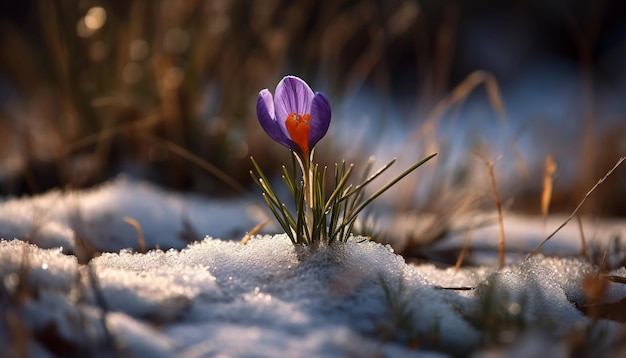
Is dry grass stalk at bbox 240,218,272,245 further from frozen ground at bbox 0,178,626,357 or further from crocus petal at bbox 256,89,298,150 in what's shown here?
crocus petal at bbox 256,89,298,150

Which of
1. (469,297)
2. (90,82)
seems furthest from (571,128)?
(469,297)

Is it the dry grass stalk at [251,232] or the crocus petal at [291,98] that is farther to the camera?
the dry grass stalk at [251,232]

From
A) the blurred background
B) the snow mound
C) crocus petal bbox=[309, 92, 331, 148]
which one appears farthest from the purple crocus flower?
the blurred background

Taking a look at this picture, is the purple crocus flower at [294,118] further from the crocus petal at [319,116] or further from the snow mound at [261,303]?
the snow mound at [261,303]

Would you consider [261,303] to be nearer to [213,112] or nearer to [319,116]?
[319,116]

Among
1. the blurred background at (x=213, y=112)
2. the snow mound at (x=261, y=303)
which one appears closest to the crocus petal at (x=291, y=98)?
the snow mound at (x=261, y=303)
